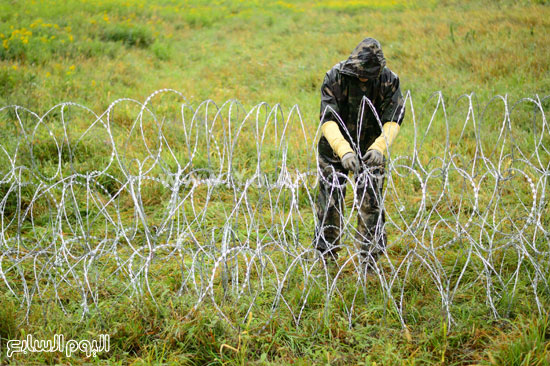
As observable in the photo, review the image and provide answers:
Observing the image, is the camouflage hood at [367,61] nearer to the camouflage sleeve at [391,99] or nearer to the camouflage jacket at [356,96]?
the camouflage jacket at [356,96]

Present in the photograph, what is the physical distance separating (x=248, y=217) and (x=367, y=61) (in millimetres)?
2539

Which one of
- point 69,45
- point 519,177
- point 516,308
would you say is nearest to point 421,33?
point 519,177

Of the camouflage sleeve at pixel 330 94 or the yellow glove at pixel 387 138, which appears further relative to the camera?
the camouflage sleeve at pixel 330 94

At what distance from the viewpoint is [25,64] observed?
8352mm

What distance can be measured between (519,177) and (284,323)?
12.8 ft

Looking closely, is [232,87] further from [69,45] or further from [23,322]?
[23,322]

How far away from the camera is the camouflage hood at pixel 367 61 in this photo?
10.5 ft

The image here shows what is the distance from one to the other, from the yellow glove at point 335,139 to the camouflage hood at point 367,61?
0.44 meters

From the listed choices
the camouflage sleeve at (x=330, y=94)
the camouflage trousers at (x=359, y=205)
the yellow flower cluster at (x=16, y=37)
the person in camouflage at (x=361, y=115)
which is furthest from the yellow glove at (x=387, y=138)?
the yellow flower cluster at (x=16, y=37)

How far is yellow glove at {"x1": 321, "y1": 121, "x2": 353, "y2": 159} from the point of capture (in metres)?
3.30

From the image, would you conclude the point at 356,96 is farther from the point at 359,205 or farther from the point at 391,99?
the point at 359,205

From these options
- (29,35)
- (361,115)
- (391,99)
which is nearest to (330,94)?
(361,115)

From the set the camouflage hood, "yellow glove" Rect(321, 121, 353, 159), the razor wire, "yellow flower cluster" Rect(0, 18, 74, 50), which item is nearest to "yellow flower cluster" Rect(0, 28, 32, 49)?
"yellow flower cluster" Rect(0, 18, 74, 50)

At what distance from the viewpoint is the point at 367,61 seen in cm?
323
